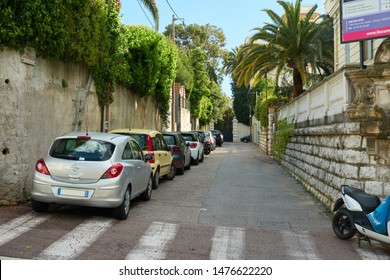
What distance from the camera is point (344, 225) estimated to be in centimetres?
639

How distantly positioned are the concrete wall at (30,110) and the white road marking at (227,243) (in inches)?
176

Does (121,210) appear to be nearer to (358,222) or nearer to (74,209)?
(74,209)

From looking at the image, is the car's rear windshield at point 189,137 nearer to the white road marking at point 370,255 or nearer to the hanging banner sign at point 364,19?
the hanging banner sign at point 364,19

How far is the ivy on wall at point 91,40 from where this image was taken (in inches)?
316

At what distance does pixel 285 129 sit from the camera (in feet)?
56.7

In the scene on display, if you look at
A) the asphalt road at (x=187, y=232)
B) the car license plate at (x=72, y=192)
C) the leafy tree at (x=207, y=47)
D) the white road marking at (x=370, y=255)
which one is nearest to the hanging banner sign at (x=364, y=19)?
the asphalt road at (x=187, y=232)

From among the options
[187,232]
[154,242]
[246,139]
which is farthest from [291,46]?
[246,139]

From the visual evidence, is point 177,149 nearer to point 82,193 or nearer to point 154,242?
point 82,193

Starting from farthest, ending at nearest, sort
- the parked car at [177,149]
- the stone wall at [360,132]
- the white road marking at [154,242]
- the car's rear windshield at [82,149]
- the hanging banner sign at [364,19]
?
the parked car at [177,149] → the hanging banner sign at [364,19] → the stone wall at [360,132] → the car's rear windshield at [82,149] → the white road marking at [154,242]

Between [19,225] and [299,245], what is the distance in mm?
4556

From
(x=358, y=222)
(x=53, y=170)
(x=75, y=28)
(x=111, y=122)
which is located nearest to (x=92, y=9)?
(x=75, y=28)

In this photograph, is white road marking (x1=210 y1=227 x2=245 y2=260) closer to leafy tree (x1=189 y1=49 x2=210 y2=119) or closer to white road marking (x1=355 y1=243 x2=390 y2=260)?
white road marking (x1=355 y1=243 x2=390 y2=260)

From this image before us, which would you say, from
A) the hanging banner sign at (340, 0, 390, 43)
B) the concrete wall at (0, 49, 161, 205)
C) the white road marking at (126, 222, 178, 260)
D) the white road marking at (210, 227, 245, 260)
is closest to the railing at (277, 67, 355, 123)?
the hanging banner sign at (340, 0, 390, 43)

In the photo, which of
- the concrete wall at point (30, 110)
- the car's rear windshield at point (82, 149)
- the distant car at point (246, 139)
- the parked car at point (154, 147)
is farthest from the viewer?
the distant car at point (246, 139)
